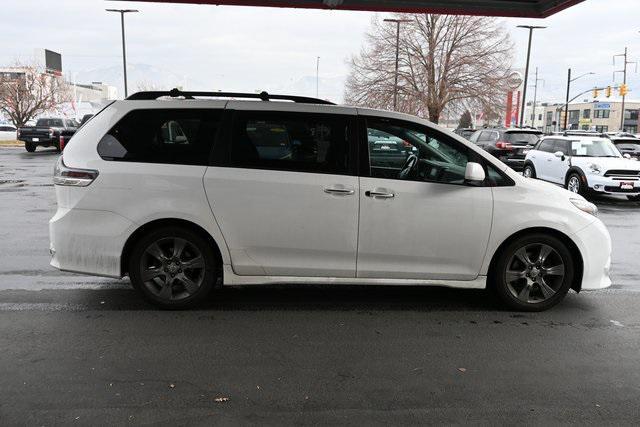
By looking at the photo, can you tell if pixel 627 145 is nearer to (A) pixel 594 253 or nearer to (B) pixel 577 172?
(B) pixel 577 172

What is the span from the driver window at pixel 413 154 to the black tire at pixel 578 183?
10381 mm

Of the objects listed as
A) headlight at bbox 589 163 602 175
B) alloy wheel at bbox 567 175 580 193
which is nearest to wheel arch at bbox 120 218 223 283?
headlight at bbox 589 163 602 175

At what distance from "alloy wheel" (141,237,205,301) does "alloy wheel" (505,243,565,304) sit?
9.09 ft

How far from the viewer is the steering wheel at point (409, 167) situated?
16.8ft

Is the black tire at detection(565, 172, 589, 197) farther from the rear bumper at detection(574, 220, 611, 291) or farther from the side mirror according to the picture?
the side mirror

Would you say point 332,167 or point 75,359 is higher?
point 332,167

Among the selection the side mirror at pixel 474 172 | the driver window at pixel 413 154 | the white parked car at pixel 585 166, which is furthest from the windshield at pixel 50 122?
the side mirror at pixel 474 172

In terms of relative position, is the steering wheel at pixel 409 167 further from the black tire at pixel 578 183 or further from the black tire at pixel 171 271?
the black tire at pixel 578 183

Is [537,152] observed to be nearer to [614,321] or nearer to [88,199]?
[614,321]

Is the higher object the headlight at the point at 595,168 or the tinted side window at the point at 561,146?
the tinted side window at the point at 561,146

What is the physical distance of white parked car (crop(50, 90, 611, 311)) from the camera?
Result: 499 cm

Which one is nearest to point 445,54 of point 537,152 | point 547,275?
point 537,152

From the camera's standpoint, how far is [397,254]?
5.10 m

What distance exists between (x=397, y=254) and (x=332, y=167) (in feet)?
3.11
